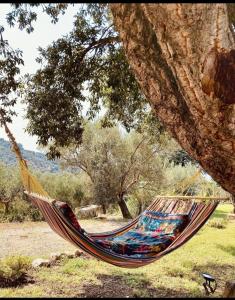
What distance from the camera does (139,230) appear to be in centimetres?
421

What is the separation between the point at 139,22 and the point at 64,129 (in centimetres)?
256

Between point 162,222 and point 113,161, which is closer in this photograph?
point 162,222

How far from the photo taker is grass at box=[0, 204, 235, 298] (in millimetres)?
3428

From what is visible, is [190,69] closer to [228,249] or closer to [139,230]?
[139,230]

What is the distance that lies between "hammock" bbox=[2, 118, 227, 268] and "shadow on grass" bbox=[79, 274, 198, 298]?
1.28 feet

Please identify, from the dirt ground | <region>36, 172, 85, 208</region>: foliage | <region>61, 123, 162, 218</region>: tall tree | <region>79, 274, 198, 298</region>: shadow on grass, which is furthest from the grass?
<region>36, 172, 85, 208</region>: foliage

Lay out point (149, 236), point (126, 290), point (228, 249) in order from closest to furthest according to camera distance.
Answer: point (126, 290)
point (149, 236)
point (228, 249)

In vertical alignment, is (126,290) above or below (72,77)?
below

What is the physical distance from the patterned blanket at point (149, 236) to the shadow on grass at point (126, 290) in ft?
1.29

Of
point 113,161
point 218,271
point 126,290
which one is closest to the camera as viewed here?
point 126,290

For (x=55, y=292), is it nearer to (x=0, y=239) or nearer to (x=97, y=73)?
(x=97, y=73)

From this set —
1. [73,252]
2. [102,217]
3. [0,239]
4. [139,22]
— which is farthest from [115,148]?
[139,22]

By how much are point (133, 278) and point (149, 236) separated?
1.82 ft

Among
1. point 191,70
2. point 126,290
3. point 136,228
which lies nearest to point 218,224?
point 136,228
